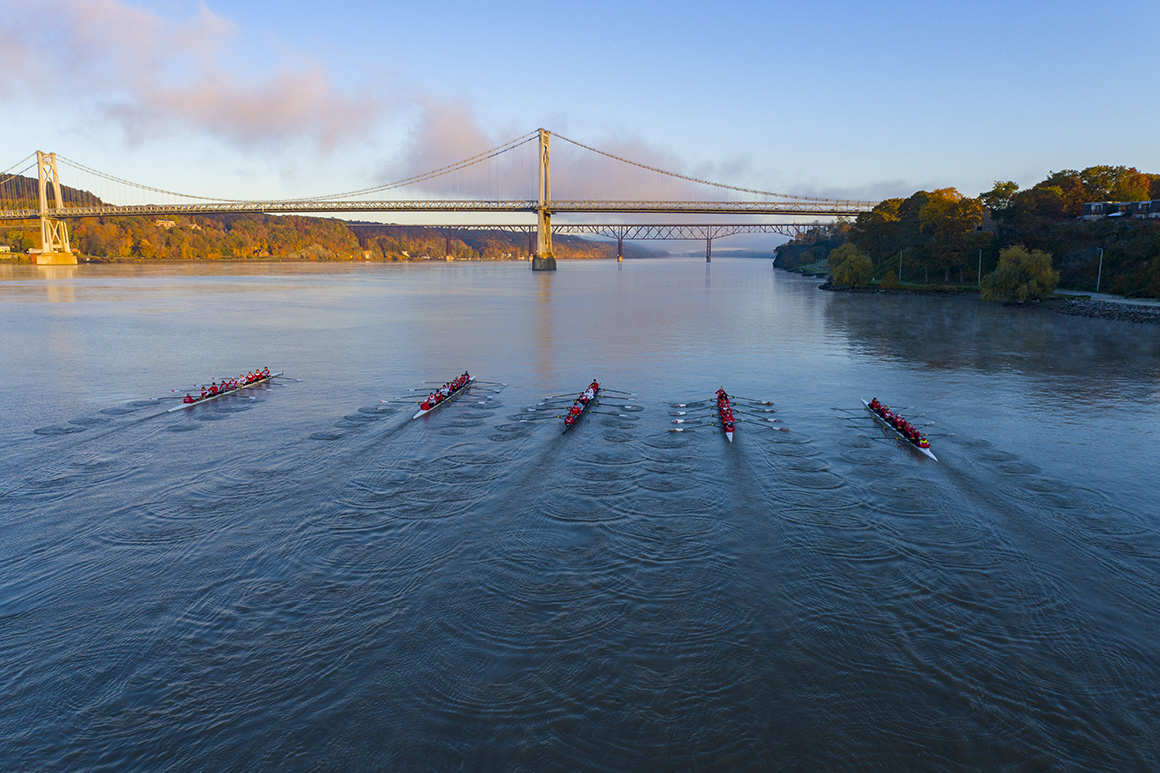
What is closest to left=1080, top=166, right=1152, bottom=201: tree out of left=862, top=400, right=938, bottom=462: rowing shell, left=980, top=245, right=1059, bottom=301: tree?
left=980, top=245, right=1059, bottom=301: tree

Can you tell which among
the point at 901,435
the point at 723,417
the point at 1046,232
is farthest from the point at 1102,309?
the point at 723,417

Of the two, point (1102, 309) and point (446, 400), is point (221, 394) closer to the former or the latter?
point (446, 400)

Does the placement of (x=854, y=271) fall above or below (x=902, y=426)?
above

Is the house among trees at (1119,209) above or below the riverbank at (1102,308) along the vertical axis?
above

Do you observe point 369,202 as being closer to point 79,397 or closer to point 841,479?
point 79,397

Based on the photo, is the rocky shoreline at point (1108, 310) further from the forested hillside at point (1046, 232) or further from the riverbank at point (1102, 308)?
the forested hillside at point (1046, 232)

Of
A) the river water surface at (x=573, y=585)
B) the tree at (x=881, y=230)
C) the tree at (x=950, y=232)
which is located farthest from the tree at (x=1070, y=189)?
the river water surface at (x=573, y=585)
